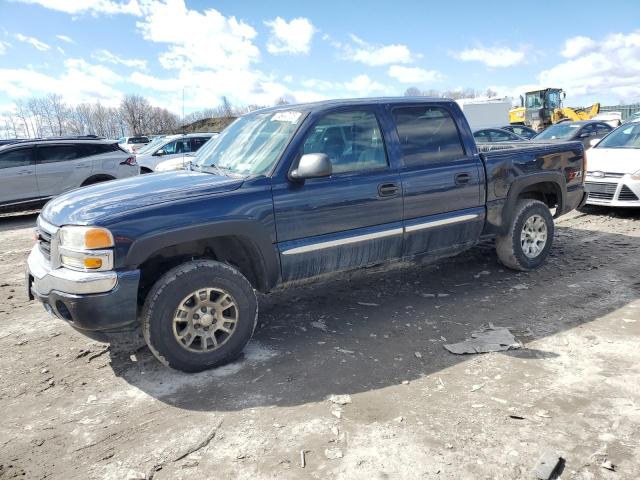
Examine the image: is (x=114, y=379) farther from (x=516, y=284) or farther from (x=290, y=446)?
(x=516, y=284)

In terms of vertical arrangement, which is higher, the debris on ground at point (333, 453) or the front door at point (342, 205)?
the front door at point (342, 205)

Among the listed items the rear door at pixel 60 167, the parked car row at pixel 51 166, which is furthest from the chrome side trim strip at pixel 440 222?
the rear door at pixel 60 167

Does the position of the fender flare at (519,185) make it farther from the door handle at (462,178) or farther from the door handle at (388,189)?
the door handle at (388,189)

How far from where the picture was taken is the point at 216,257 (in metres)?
3.84

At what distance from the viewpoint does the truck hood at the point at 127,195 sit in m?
3.23

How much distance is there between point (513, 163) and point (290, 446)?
146 inches

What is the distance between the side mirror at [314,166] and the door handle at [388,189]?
0.65 m

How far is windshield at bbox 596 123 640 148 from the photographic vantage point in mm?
8377

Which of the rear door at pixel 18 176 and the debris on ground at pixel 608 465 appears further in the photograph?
the rear door at pixel 18 176

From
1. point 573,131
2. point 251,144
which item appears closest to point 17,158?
point 251,144

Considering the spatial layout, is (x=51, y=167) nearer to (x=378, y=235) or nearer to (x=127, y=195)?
(x=127, y=195)

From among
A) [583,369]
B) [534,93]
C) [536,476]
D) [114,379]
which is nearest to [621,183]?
[583,369]

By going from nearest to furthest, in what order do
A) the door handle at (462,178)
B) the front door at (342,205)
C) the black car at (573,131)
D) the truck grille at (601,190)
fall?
the front door at (342,205) < the door handle at (462,178) < the truck grille at (601,190) < the black car at (573,131)

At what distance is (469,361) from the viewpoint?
3570 millimetres
